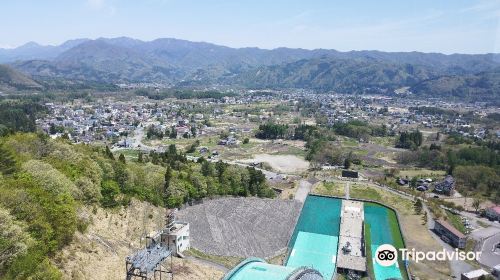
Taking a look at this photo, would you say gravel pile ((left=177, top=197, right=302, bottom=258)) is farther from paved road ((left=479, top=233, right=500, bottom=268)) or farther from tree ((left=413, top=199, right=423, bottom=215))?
paved road ((left=479, top=233, right=500, bottom=268))

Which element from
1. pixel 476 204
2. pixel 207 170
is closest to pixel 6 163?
pixel 207 170

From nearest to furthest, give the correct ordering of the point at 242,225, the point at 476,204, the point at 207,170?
the point at 242,225 < the point at 207,170 < the point at 476,204

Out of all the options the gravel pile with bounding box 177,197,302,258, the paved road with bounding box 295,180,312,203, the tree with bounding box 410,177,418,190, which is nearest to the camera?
the gravel pile with bounding box 177,197,302,258

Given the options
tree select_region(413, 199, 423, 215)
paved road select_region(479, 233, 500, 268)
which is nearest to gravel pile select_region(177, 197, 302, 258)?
tree select_region(413, 199, 423, 215)

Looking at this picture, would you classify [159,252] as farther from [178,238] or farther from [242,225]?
[242,225]

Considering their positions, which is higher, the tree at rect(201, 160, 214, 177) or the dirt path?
the tree at rect(201, 160, 214, 177)

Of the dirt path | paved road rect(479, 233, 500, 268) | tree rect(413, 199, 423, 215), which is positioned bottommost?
the dirt path

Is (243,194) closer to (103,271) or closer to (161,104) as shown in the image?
(103,271)

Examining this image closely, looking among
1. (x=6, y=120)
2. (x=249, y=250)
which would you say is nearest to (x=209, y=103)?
(x=6, y=120)
